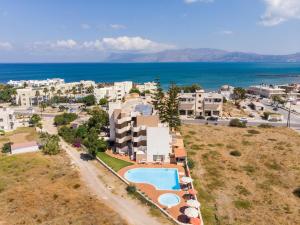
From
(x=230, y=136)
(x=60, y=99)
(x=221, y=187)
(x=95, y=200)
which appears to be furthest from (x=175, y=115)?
(x=60, y=99)

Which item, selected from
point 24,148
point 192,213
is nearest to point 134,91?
point 24,148

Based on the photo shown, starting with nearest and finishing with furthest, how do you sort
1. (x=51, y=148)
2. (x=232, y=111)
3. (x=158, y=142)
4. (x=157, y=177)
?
(x=157, y=177)
(x=158, y=142)
(x=51, y=148)
(x=232, y=111)

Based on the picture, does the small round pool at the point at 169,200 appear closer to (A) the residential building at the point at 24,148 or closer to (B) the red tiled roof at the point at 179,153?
(B) the red tiled roof at the point at 179,153

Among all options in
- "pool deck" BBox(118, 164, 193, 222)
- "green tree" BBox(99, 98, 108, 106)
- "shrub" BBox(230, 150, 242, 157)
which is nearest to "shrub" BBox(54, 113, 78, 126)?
"green tree" BBox(99, 98, 108, 106)

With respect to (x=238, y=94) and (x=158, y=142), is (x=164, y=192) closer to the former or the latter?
(x=158, y=142)

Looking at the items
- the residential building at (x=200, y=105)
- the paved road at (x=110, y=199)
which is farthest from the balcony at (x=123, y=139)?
the residential building at (x=200, y=105)

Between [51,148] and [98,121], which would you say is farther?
[98,121]

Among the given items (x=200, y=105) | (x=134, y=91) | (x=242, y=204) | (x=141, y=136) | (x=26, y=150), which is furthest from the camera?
(x=134, y=91)
